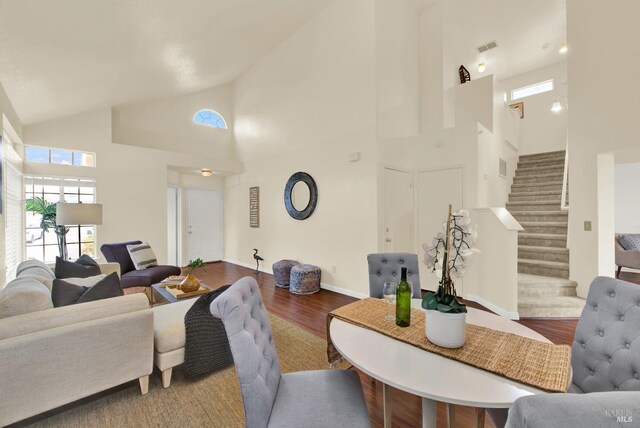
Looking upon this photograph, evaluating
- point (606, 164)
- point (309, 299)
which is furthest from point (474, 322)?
point (606, 164)

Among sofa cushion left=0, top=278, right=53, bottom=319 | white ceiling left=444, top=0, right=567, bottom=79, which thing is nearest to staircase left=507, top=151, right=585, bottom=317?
white ceiling left=444, top=0, right=567, bottom=79

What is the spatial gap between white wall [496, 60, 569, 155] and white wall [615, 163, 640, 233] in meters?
1.47

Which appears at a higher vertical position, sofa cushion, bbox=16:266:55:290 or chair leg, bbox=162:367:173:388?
sofa cushion, bbox=16:266:55:290

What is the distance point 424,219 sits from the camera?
4414 mm

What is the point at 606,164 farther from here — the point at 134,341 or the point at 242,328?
the point at 134,341

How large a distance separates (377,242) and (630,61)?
3714mm

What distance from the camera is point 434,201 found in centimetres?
433

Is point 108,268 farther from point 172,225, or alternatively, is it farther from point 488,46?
point 488,46

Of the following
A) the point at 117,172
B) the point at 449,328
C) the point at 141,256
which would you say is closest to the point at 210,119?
the point at 117,172

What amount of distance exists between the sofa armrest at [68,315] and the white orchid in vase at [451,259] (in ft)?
6.43

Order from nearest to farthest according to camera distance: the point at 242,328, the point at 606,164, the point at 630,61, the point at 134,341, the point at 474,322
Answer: the point at 242,328
the point at 474,322
the point at 134,341
the point at 630,61
the point at 606,164

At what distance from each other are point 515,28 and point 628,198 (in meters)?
4.13

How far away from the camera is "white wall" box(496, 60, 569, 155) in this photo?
6.72m

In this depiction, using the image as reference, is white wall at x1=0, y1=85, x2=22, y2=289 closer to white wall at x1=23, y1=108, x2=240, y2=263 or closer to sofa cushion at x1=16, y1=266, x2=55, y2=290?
sofa cushion at x1=16, y1=266, x2=55, y2=290
